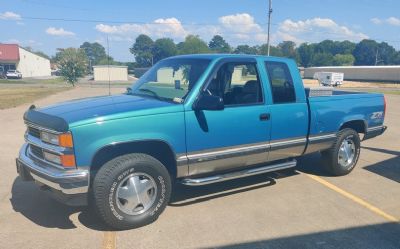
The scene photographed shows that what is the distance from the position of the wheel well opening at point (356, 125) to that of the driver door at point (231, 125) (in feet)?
6.65

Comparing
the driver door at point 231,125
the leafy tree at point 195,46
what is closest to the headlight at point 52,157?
the driver door at point 231,125

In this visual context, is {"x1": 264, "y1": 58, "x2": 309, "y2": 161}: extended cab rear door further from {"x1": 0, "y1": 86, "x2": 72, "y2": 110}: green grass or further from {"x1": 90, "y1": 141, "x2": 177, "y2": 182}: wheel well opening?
{"x1": 0, "y1": 86, "x2": 72, "y2": 110}: green grass

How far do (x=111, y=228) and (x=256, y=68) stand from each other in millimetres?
2861

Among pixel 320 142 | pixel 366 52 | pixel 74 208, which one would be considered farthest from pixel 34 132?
pixel 366 52

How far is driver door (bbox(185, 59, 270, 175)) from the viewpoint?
4.56 m

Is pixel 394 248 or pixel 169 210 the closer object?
pixel 394 248

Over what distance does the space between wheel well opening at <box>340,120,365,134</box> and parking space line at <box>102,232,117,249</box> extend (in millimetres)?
4273

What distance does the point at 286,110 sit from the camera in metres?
5.32

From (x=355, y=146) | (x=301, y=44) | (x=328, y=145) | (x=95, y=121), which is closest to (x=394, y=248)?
(x=328, y=145)

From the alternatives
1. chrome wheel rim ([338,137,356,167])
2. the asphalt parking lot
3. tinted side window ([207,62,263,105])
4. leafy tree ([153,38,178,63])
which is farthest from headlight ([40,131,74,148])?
leafy tree ([153,38,178,63])

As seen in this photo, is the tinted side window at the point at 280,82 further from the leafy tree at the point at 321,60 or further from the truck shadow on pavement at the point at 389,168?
the leafy tree at the point at 321,60

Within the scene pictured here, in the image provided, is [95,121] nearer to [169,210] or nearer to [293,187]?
[169,210]

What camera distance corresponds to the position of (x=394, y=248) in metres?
3.88

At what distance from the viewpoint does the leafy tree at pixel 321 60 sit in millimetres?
127000
